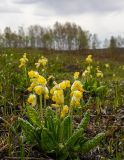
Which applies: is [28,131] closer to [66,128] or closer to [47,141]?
[47,141]

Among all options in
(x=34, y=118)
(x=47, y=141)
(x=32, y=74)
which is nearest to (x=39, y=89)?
(x=32, y=74)

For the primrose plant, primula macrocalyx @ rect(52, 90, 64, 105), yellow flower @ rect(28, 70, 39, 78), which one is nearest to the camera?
primula macrocalyx @ rect(52, 90, 64, 105)

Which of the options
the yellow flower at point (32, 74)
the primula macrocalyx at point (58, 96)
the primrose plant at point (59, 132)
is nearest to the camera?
the primula macrocalyx at point (58, 96)

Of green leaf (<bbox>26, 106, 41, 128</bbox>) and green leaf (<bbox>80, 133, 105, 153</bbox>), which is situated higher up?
green leaf (<bbox>26, 106, 41, 128</bbox>)

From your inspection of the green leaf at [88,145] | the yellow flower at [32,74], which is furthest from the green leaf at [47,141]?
the yellow flower at [32,74]

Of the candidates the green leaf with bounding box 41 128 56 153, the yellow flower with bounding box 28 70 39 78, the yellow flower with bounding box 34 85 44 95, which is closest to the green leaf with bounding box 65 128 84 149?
the green leaf with bounding box 41 128 56 153

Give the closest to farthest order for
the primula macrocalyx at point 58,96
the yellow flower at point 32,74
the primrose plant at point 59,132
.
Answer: the primula macrocalyx at point 58,96
the primrose plant at point 59,132
the yellow flower at point 32,74

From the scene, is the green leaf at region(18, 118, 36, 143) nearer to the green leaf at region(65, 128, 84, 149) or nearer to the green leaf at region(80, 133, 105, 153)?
the green leaf at region(65, 128, 84, 149)

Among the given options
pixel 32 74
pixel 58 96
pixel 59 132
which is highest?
pixel 32 74

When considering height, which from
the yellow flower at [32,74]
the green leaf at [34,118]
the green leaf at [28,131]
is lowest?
the green leaf at [28,131]

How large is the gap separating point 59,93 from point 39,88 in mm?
243

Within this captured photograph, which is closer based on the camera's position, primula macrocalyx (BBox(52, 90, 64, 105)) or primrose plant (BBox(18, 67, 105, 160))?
primula macrocalyx (BBox(52, 90, 64, 105))

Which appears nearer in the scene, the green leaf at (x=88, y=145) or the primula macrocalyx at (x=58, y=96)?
the primula macrocalyx at (x=58, y=96)

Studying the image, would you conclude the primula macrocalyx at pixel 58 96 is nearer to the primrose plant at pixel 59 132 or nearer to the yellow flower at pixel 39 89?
the primrose plant at pixel 59 132
